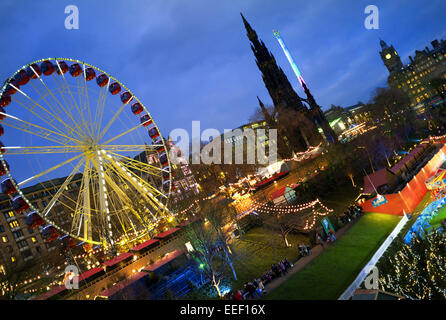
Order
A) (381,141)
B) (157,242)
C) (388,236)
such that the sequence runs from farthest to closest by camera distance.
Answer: (381,141), (157,242), (388,236)

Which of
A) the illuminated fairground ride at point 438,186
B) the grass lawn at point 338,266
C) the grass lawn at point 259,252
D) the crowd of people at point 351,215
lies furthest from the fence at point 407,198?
the grass lawn at point 259,252

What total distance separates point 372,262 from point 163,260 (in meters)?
15.1

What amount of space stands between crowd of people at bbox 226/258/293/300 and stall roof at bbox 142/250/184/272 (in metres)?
6.48

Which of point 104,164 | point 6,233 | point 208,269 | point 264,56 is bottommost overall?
point 208,269

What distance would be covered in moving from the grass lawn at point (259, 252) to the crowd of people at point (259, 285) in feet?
4.28

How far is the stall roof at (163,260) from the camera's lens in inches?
793

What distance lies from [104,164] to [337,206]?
22323 mm

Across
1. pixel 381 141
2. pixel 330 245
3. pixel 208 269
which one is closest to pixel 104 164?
pixel 208 269

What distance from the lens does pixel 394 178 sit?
Answer: 24.9 meters

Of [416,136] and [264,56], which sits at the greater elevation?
[264,56]

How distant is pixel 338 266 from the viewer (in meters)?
15.6

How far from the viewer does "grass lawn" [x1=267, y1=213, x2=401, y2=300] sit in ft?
46.0

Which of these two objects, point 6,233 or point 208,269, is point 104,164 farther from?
point 6,233
